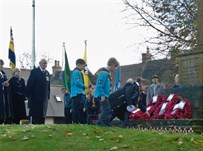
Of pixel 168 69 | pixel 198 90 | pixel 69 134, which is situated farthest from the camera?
pixel 168 69

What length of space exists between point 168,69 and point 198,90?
52.2 feet

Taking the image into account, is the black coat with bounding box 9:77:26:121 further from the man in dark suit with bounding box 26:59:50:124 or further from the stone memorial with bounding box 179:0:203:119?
the stone memorial with bounding box 179:0:203:119

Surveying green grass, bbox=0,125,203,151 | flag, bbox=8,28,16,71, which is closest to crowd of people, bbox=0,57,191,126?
green grass, bbox=0,125,203,151

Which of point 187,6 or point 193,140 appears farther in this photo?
point 187,6

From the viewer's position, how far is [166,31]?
93.9 feet

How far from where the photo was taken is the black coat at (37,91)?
15695mm

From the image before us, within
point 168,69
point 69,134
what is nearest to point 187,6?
point 168,69

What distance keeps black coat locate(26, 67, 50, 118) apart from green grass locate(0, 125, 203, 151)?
4455mm

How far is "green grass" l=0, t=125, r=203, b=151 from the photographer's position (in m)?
9.14

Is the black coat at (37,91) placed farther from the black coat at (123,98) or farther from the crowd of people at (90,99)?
the black coat at (123,98)

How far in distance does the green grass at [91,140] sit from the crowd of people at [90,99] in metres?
1.85

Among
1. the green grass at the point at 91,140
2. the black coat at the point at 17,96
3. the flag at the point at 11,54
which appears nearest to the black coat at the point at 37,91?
the black coat at the point at 17,96

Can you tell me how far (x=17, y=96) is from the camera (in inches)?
683

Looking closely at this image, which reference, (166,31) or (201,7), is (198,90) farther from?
(166,31)
